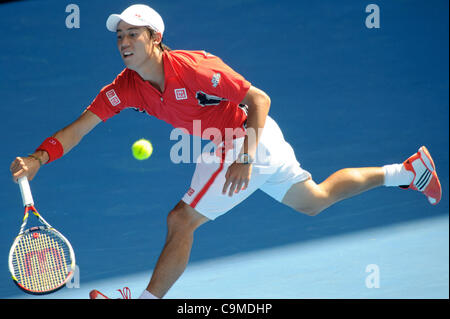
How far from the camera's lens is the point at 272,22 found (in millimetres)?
5336

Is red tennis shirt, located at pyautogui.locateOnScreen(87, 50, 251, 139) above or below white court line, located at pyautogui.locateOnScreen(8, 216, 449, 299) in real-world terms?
above

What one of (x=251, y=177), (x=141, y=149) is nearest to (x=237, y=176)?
(x=251, y=177)

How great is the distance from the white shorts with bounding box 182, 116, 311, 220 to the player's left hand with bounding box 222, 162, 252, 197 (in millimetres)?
118

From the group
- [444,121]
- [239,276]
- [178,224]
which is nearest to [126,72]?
[178,224]

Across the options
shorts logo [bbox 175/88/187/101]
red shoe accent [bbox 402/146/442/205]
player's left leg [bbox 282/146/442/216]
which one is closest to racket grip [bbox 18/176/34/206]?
shorts logo [bbox 175/88/187/101]

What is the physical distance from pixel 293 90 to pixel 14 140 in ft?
6.58

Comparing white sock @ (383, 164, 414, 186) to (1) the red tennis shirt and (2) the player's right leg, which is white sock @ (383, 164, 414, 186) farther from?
(2) the player's right leg

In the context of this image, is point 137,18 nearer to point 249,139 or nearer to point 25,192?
point 249,139

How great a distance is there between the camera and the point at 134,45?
2.92m

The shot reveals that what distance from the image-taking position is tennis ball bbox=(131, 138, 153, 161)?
4453 mm

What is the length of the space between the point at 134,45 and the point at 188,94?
295mm

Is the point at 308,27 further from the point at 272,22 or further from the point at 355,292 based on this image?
the point at 355,292

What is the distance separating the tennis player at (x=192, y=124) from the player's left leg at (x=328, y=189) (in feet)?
0.04

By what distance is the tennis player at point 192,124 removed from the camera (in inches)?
115
